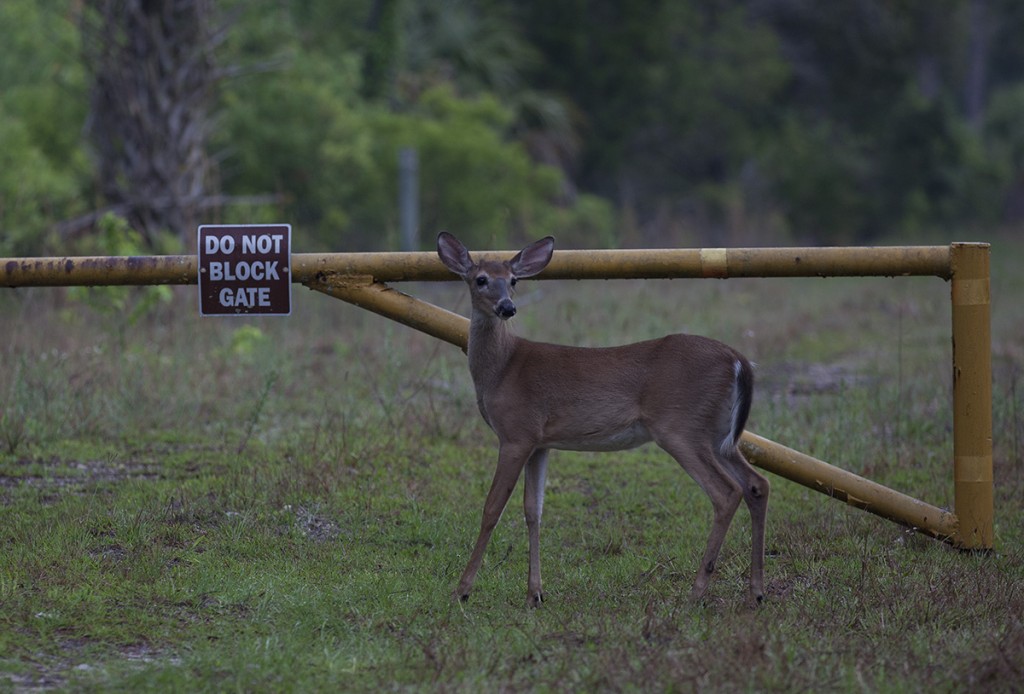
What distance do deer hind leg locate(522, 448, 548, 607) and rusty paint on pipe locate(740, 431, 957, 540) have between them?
90 centimetres

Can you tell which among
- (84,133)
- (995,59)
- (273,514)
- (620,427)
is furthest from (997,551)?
(995,59)

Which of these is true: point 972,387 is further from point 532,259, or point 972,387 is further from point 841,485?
point 532,259

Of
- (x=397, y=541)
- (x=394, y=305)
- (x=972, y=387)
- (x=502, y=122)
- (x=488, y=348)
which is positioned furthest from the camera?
(x=502, y=122)

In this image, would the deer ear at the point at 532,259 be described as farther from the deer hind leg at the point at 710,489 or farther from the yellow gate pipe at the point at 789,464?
the deer hind leg at the point at 710,489

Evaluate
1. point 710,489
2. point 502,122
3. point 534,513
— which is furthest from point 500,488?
point 502,122

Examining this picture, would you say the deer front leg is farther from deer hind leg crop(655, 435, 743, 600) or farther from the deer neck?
deer hind leg crop(655, 435, 743, 600)

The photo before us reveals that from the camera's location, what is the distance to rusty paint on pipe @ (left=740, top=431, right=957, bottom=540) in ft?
18.7

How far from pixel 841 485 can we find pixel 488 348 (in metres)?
1.58

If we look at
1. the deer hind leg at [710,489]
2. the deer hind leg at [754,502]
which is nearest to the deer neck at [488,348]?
the deer hind leg at [710,489]

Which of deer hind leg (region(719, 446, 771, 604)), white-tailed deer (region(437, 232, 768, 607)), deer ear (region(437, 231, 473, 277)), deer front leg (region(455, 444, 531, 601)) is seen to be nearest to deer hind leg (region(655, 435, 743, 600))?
Answer: white-tailed deer (region(437, 232, 768, 607))

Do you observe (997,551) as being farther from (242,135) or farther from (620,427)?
(242,135)

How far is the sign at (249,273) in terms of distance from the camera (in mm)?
5648

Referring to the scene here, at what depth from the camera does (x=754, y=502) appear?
5.24 metres

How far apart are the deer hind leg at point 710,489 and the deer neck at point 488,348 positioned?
689mm
